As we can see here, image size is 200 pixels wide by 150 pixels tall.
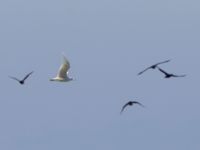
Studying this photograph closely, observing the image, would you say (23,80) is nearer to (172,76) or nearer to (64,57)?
(64,57)

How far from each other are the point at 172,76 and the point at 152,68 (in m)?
7.79

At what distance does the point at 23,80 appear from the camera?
174500mm

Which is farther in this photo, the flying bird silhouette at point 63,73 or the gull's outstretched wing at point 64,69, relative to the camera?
the flying bird silhouette at point 63,73

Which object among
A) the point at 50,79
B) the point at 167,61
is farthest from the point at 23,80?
the point at 167,61

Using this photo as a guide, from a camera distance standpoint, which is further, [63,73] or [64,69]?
[63,73]

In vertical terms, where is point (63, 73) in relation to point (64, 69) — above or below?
below

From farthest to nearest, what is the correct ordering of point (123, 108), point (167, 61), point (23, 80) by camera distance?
1. point (23, 80)
2. point (123, 108)
3. point (167, 61)

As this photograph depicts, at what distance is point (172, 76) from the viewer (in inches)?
6506

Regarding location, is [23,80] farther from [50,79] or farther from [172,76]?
[172,76]

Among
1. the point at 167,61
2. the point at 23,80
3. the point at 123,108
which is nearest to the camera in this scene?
the point at 167,61

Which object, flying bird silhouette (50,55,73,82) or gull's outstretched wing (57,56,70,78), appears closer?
gull's outstretched wing (57,56,70,78)

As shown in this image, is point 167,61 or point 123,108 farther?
point 123,108

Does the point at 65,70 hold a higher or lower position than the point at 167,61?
higher

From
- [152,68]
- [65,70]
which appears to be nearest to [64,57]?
[65,70]
